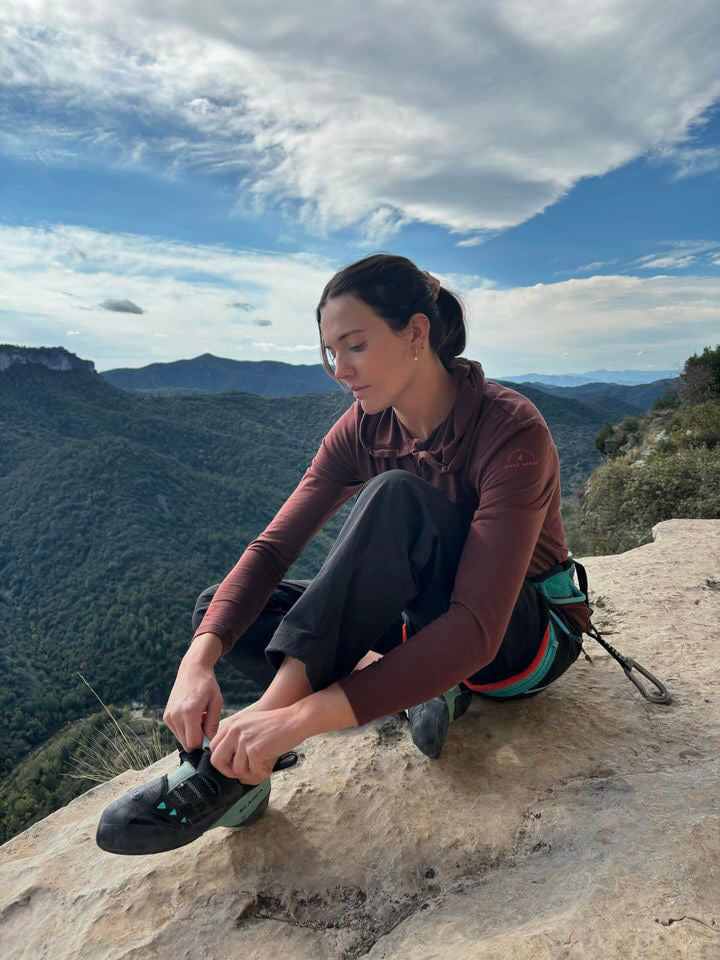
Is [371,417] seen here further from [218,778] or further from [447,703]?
[218,778]

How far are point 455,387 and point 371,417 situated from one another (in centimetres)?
31

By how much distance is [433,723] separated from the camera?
1.77 meters

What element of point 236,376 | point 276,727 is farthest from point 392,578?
point 236,376

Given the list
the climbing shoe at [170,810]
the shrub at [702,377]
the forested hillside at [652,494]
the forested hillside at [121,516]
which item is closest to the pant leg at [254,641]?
the climbing shoe at [170,810]

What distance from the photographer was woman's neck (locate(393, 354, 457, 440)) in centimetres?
180

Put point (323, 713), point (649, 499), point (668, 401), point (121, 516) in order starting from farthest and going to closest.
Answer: point (121, 516), point (668, 401), point (649, 499), point (323, 713)

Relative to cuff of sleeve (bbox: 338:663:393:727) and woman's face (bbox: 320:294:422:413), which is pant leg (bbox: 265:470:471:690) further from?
woman's face (bbox: 320:294:422:413)

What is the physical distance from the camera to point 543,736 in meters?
1.89

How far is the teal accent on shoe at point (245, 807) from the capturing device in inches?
61.4

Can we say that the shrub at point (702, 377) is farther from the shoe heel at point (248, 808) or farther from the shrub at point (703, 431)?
the shoe heel at point (248, 808)

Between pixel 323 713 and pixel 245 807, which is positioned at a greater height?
pixel 323 713

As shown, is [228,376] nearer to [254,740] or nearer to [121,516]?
[121,516]

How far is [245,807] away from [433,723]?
549mm

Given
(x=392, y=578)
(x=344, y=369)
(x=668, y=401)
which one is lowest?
(x=392, y=578)
